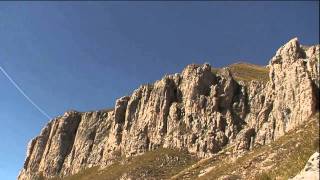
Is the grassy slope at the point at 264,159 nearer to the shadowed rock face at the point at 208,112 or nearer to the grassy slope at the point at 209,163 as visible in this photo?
the grassy slope at the point at 209,163

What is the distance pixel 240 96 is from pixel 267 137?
40663mm

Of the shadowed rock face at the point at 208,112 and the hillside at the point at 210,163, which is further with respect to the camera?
the shadowed rock face at the point at 208,112

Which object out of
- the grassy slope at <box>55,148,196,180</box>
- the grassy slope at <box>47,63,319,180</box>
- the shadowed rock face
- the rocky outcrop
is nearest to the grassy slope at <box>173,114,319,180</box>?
the grassy slope at <box>47,63,319,180</box>

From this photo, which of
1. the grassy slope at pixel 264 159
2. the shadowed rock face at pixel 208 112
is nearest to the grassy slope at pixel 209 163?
the grassy slope at pixel 264 159

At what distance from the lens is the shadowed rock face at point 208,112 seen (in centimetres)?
11169

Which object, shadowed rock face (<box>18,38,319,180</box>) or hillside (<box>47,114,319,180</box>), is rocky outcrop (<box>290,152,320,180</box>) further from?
shadowed rock face (<box>18,38,319,180</box>)

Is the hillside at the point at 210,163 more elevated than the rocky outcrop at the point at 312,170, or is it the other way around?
the hillside at the point at 210,163

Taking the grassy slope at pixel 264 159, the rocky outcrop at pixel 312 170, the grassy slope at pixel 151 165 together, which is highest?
the grassy slope at pixel 151 165

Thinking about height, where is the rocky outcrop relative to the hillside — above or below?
below

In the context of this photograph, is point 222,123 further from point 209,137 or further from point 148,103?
point 148,103

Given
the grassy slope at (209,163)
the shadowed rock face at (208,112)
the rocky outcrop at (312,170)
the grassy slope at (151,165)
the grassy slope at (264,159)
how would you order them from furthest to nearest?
the grassy slope at (151,165), the shadowed rock face at (208,112), the grassy slope at (209,163), the grassy slope at (264,159), the rocky outcrop at (312,170)

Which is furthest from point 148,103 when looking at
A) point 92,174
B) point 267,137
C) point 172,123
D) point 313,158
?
point 313,158

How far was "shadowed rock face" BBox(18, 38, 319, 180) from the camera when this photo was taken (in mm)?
111688

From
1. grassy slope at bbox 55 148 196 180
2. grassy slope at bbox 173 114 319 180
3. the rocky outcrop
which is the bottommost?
the rocky outcrop
